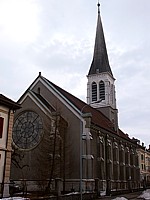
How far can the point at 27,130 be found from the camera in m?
39.6

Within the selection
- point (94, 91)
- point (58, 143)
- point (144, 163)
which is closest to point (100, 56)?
point (94, 91)

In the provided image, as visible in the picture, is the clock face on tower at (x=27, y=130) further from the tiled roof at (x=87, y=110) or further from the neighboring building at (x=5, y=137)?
the neighboring building at (x=5, y=137)

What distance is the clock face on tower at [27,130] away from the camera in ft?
127

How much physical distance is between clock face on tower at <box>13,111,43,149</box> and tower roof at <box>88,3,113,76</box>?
68.5 feet

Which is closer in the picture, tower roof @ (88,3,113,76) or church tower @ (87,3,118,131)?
church tower @ (87,3,118,131)

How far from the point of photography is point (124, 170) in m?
50.9

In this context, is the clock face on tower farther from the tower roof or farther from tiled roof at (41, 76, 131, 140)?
the tower roof

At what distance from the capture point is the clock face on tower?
127ft

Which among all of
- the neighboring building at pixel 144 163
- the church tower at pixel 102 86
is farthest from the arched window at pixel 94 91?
the neighboring building at pixel 144 163

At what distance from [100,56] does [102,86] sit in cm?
701

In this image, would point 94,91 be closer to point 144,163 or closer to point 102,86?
point 102,86

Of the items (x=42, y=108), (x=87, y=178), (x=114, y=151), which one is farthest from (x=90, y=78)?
(x=87, y=178)

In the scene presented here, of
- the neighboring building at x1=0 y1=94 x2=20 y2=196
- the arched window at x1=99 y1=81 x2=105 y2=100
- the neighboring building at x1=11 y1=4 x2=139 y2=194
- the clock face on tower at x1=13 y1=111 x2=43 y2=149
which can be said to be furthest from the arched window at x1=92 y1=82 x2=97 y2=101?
the neighboring building at x1=0 y1=94 x2=20 y2=196

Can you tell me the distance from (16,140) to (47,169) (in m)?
7.90
